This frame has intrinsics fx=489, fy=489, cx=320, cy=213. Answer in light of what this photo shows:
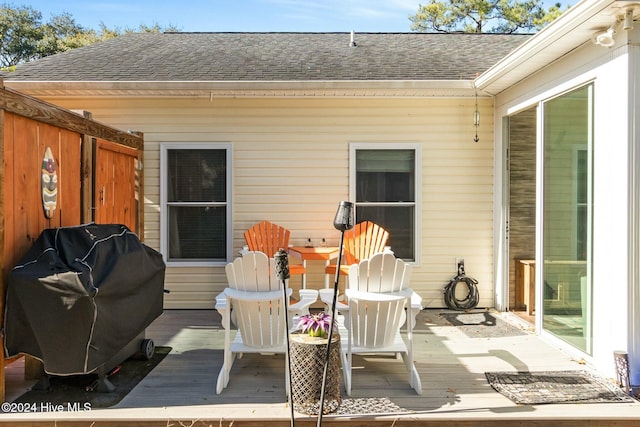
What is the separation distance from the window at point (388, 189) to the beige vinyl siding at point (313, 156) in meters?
0.15

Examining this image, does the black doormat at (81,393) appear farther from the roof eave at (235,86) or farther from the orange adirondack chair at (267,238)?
the roof eave at (235,86)

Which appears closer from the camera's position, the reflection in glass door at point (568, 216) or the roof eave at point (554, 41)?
the roof eave at point (554, 41)

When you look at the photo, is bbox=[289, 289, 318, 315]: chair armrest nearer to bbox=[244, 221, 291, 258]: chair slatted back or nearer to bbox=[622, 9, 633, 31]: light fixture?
bbox=[244, 221, 291, 258]: chair slatted back

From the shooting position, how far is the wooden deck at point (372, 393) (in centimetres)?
301

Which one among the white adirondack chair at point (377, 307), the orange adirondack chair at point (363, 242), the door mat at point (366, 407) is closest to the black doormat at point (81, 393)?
the door mat at point (366, 407)

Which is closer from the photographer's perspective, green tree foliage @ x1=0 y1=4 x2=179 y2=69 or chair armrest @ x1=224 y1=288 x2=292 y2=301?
chair armrest @ x1=224 y1=288 x2=292 y2=301

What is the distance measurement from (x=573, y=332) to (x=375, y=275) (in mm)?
2013

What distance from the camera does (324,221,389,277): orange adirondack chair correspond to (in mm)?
5711

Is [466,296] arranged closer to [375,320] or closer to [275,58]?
[375,320]

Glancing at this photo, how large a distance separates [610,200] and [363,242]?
271cm

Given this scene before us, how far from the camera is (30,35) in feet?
79.6

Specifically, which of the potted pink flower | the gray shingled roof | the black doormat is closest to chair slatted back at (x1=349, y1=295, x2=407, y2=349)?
the potted pink flower

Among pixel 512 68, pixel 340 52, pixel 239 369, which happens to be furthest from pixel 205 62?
pixel 239 369

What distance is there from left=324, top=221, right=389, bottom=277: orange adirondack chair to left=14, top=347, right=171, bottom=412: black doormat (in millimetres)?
2591
